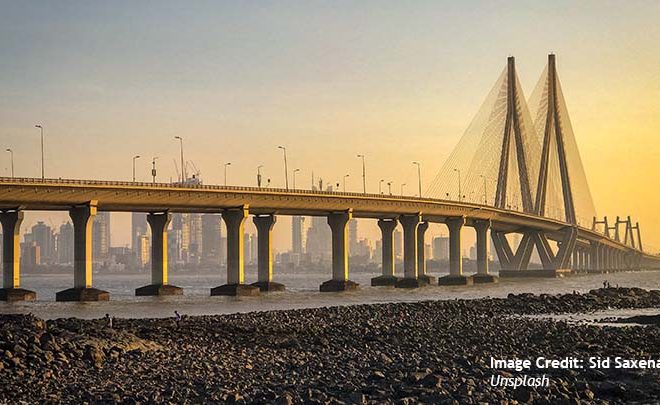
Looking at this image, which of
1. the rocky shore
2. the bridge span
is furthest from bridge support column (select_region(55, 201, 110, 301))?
the rocky shore

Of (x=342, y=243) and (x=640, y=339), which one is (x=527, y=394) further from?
(x=342, y=243)

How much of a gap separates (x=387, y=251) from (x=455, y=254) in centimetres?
1367

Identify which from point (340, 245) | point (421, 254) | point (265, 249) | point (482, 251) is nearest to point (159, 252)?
point (265, 249)

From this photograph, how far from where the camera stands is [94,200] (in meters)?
87.3

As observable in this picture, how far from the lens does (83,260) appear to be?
3494 inches

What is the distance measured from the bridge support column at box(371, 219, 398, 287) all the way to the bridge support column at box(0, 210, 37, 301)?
166 ft

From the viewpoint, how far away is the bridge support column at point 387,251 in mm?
127500

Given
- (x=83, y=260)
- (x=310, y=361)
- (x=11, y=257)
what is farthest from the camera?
(x=11, y=257)

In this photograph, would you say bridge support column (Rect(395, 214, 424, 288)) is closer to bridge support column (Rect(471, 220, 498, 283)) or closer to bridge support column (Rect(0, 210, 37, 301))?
bridge support column (Rect(471, 220, 498, 283))

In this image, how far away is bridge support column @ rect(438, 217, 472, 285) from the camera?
13562 centimetres

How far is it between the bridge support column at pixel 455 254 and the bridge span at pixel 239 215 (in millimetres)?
Answer: 135

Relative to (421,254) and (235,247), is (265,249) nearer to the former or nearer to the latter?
(235,247)

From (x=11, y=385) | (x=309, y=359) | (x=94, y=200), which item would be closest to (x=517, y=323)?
(x=309, y=359)

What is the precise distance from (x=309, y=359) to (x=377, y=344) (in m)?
5.64
